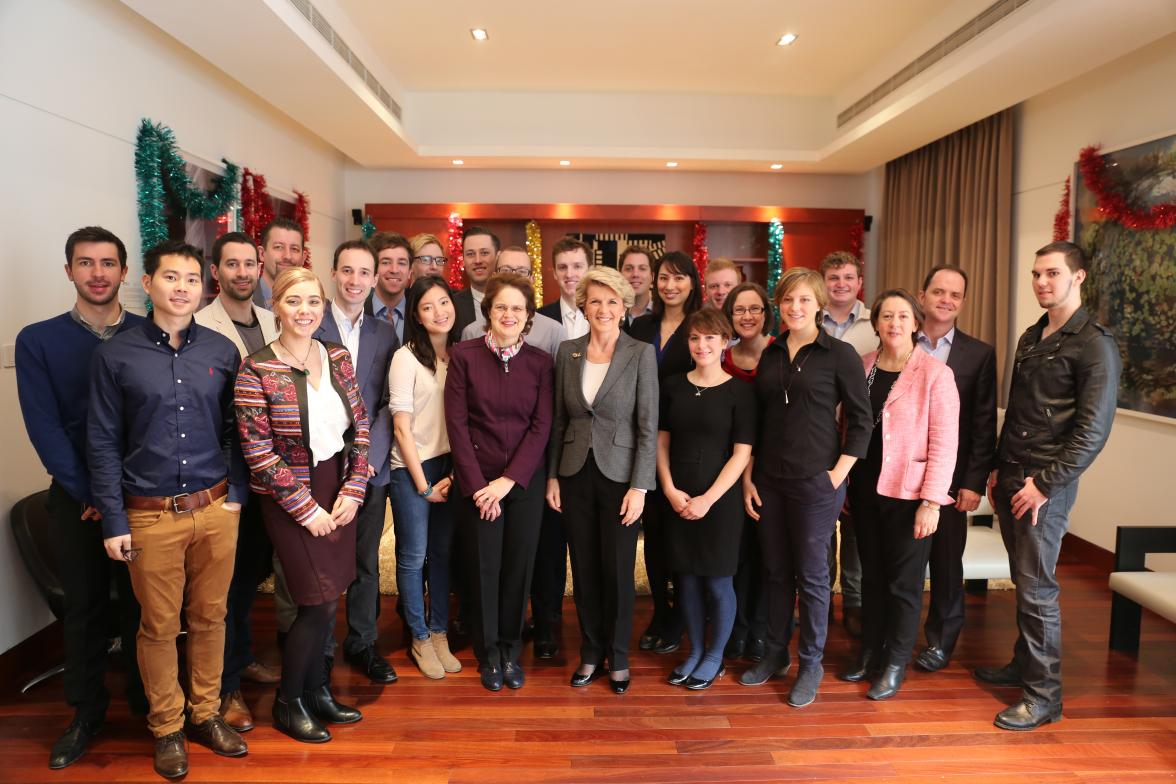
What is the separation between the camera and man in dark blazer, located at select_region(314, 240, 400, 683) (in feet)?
9.59

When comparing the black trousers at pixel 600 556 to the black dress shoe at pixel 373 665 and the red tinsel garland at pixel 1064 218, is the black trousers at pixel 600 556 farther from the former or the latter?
the red tinsel garland at pixel 1064 218

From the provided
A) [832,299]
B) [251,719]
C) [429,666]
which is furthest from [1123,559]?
[251,719]

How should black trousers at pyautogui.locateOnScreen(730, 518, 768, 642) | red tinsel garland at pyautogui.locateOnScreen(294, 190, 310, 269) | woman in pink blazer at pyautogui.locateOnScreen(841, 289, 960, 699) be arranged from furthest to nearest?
1. red tinsel garland at pyautogui.locateOnScreen(294, 190, 310, 269)
2. black trousers at pyautogui.locateOnScreen(730, 518, 768, 642)
3. woman in pink blazer at pyautogui.locateOnScreen(841, 289, 960, 699)

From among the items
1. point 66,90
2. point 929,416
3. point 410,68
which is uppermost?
point 410,68

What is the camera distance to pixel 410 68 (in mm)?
6445

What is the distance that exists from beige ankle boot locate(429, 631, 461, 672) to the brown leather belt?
121cm

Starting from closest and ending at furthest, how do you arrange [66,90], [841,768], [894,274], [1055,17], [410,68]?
[841,768], [66,90], [1055,17], [410,68], [894,274]

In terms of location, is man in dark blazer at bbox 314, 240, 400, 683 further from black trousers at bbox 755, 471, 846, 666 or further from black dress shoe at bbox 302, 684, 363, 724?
black trousers at bbox 755, 471, 846, 666

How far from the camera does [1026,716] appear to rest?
2770mm

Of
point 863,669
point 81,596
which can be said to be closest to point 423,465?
point 81,596

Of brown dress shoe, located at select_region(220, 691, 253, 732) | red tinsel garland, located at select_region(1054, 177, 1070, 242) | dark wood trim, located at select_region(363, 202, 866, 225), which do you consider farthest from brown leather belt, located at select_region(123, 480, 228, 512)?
dark wood trim, located at select_region(363, 202, 866, 225)

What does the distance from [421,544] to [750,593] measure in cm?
147

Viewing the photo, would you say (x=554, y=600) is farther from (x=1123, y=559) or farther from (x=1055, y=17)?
(x=1055, y=17)

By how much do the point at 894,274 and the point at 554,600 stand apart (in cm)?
558
